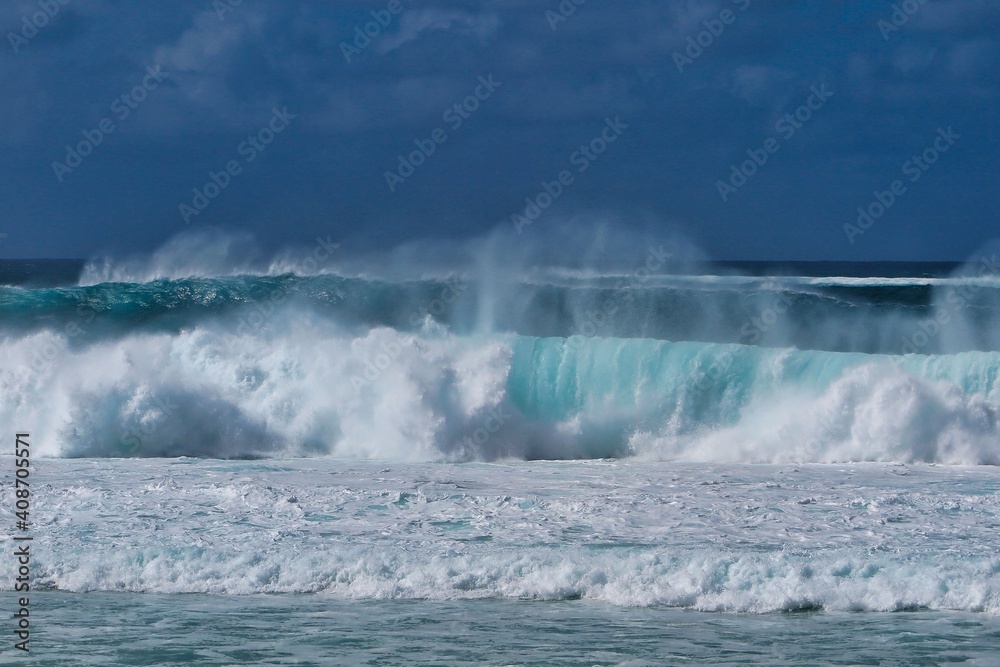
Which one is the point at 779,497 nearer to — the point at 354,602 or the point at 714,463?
the point at 714,463

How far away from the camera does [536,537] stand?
9.88 meters

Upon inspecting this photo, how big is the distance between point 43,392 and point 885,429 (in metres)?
12.5

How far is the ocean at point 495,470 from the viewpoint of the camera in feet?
26.2

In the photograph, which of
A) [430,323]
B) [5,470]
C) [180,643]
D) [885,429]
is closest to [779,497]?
[885,429]

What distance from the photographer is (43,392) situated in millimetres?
16922

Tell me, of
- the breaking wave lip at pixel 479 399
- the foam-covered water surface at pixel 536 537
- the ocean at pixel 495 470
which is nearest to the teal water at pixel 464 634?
the ocean at pixel 495 470

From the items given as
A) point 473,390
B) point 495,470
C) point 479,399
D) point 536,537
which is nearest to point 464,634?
point 536,537

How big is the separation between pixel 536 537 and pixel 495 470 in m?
3.93

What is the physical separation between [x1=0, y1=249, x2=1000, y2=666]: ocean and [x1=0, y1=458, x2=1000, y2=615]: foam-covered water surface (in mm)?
36

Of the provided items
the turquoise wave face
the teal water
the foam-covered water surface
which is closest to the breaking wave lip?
the turquoise wave face

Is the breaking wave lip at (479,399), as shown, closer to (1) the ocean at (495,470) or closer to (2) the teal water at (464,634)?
(1) the ocean at (495,470)

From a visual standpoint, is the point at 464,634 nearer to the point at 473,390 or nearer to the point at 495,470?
the point at 495,470

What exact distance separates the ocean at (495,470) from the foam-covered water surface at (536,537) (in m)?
0.04

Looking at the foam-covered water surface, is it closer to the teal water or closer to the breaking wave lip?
the teal water
